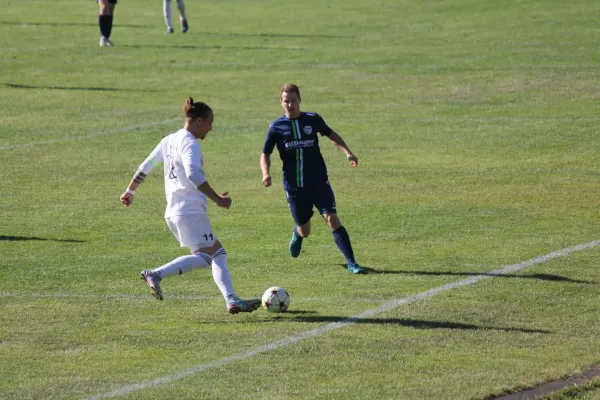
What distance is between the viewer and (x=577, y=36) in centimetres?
3512

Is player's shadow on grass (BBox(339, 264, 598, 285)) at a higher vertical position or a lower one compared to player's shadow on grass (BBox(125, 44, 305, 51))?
lower

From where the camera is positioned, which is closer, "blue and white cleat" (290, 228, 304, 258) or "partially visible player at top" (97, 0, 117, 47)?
"blue and white cleat" (290, 228, 304, 258)

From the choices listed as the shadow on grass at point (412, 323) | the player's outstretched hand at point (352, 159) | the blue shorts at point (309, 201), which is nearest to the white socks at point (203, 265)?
the shadow on grass at point (412, 323)

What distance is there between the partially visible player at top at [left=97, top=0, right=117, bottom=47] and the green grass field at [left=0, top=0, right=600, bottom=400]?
0.66 metres

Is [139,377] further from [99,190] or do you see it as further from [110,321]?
[99,190]

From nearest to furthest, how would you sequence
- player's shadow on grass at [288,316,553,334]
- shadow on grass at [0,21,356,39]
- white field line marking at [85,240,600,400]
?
white field line marking at [85,240,600,400] < player's shadow on grass at [288,316,553,334] < shadow on grass at [0,21,356,39]

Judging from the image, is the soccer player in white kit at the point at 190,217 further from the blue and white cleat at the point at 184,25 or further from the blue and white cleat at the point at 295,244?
the blue and white cleat at the point at 184,25

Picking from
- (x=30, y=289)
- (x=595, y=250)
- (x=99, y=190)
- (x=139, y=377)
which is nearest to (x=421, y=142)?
(x=99, y=190)

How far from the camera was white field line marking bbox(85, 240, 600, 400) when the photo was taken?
8898 millimetres

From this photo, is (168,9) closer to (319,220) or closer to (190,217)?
(319,220)

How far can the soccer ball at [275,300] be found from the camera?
1098cm

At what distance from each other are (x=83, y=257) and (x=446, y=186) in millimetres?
6602

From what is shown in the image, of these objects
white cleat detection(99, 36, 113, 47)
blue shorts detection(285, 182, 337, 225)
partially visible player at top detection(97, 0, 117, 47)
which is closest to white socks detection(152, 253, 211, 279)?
blue shorts detection(285, 182, 337, 225)

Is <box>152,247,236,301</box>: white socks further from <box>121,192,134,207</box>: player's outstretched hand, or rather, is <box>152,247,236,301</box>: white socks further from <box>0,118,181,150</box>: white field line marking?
<box>0,118,181,150</box>: white field line marking
